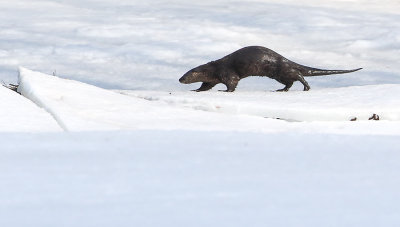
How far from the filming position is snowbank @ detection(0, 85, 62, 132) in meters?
6.14

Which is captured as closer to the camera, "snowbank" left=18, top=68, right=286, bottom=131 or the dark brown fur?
"snowbank" left=18, top=68, right=286, bottom=131

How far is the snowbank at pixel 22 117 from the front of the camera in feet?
20.1

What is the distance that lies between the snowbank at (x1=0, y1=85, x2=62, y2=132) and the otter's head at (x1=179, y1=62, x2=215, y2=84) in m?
4.08

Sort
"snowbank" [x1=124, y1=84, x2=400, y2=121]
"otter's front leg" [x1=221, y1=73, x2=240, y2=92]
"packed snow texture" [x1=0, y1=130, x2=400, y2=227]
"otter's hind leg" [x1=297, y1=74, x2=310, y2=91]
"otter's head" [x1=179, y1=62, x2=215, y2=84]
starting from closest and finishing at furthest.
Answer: "packed snow texture" [x1=0, y1=130, x2=400, y2=227], "snowbank" [x1=124, y1=84, x2=400, y2=121], "otter's hind leg" [x1=297, y1=74, x2=310, y2=91], "otter's front leg" [x1=221, y1=73, x2=240, y2=92], "otter's head" [x1=179, y1=62, x2=215, y2=84]

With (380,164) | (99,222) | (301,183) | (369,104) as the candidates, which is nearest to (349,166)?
(380,164)

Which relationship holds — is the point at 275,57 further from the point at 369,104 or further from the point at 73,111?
the point at 73,111

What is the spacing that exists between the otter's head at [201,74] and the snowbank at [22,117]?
4.08 metres

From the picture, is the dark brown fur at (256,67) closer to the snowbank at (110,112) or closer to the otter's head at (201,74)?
the otter's head at (201,74)

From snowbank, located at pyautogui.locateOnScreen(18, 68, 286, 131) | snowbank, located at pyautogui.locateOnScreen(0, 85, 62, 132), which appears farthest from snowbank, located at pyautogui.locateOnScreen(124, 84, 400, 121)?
snowbank, located at pyautogui.locateOnScreen(0, 85, 62, 132)

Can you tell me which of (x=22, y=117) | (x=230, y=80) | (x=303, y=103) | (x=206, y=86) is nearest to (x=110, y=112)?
(x=22, y=117)

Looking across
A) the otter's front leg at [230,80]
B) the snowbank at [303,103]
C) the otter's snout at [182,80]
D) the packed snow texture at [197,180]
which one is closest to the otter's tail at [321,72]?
the otter's front leg at [230,80]

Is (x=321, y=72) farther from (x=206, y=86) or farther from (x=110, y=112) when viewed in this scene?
(x=110, y=112)

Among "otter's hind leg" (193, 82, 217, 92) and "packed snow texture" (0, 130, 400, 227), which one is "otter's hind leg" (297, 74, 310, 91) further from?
"packed snow texture" (0, 130, 400, 227)

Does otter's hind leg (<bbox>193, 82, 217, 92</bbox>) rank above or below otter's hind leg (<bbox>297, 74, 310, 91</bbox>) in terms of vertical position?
below
